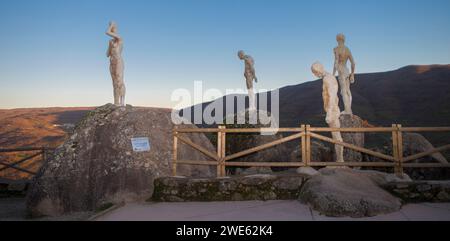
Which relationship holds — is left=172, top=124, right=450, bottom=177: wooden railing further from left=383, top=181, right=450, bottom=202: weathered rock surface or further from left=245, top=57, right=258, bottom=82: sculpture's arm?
left=245, top=57, right=258, bottom=82: sculpture's arm

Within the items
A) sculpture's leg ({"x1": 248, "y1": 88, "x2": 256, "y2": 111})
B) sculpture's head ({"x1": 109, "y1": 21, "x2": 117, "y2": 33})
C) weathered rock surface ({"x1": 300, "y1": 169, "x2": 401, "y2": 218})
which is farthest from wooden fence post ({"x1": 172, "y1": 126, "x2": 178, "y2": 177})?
sculpture's leg ({"x1": 248, "y1": 88, "x2": 256, "y2": 111})

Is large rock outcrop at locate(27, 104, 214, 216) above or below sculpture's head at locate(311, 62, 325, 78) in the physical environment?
below

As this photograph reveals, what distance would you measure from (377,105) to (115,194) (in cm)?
4293

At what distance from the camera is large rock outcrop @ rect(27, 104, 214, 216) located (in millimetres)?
8344

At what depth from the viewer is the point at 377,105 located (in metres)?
45.4

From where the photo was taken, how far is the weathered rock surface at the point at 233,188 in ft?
25.4

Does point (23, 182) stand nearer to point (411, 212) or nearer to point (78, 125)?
point (78, 125)

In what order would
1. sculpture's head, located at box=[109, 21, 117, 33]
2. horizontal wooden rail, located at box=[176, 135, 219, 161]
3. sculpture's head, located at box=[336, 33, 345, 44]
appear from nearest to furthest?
1. horizontal wooden rail, located at box=[176, 135, 219, 161]
2. sculpture's head, located at box=[109, 21, 117, 33]
3. sculpture's head, located at box=[336, 33, 345, 44]

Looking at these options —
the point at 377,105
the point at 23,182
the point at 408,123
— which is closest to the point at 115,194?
the point at 23,182

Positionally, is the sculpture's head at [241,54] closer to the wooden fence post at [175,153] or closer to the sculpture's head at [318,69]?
the sculpture's head at [318,69]

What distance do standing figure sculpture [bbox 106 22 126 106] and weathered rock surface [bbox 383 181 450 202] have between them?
7.45 metres

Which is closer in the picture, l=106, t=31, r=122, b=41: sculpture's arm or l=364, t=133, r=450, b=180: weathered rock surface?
l=106, t=31, r=122, b=41: sculpture's arm

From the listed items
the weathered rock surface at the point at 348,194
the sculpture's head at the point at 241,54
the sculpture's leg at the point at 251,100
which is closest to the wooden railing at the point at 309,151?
the weathered rock surface at the point at 348,194

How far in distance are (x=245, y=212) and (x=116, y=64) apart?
6.24 meters
